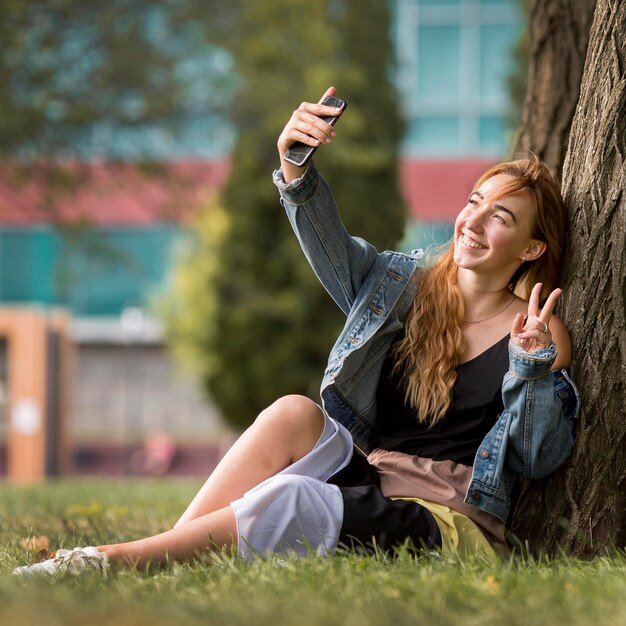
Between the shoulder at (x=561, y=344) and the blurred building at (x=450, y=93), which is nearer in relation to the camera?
the shoulder at (x=561, y=344)

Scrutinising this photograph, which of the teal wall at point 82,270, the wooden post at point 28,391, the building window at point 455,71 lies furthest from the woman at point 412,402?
the teal wall at point 82,270

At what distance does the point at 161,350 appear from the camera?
2423 centimetres

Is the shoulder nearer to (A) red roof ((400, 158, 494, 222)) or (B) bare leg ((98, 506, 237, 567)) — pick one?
(B) bare leg ((98, 506, 237, 567))

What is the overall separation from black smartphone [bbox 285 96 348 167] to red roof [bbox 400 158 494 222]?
1932 cm

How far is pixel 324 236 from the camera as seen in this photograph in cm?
355

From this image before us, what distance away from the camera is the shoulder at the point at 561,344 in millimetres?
3492

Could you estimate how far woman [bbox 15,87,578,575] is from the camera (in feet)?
10.3

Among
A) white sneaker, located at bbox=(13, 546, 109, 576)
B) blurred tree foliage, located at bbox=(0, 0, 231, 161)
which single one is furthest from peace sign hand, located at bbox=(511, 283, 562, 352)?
blurred tree foliage, located at bbox=(0, 0, 231, 161)

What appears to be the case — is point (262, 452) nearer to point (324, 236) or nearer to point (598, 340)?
point (324, 236)

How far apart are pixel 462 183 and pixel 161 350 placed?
730 cm

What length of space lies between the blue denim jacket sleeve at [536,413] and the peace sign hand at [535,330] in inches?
1.0

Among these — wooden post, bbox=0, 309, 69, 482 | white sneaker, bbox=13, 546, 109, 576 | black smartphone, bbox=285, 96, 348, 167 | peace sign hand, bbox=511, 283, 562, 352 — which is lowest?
wooden post, bbox=0, 309, 69, 482

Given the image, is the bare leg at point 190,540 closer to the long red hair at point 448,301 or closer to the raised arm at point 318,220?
the long red hair at point 448,301

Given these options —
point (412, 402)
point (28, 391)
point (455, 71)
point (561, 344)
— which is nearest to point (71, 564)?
point (412, 402)
